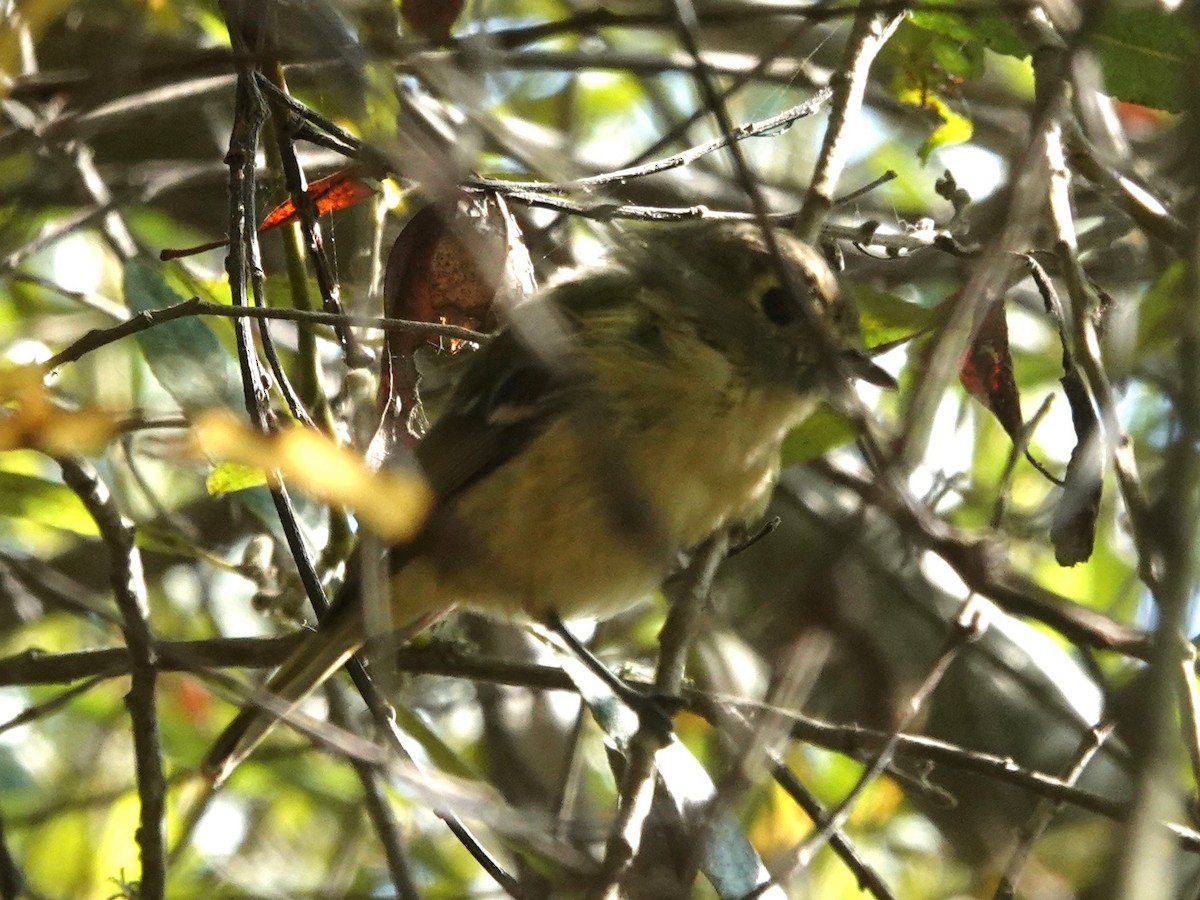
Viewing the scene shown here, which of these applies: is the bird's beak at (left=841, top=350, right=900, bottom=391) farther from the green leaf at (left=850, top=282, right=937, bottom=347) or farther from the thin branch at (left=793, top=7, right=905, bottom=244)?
the green leaf at (left=850, top=282, right=937, bottom=347)

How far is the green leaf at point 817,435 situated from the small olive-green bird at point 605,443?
0.69 ft

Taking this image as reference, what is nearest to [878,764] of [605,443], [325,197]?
[605,443]

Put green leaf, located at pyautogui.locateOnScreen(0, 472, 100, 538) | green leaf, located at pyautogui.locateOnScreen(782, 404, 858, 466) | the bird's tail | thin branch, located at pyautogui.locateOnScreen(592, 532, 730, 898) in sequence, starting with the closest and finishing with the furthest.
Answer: thin branch, located at pyautogui.locateOnScreen(592, 532, 730, 898)
the bird's tail
green leaf, located at pyautogui.locateOnScreen(782, 404, 858, 466)
green leaf, located at pyautogui.locateOnScreen(0, 472, 100, 538)

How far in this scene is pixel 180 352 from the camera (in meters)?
3.54

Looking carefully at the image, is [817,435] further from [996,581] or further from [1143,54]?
[996,581]

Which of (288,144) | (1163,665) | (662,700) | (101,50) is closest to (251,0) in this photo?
(288,144)

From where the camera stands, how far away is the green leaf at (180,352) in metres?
3.46

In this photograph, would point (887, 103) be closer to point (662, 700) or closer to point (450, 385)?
point (450, 385)

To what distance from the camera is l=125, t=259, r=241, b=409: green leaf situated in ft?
11.4

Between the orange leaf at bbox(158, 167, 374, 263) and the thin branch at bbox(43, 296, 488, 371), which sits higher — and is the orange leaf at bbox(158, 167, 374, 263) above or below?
above

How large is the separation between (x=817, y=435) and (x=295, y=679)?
1274mm

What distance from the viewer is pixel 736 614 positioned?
176 inches

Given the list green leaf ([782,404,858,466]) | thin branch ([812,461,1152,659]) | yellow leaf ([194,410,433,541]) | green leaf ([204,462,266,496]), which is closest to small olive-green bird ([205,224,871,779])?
green leaf ([782,404,858,466])

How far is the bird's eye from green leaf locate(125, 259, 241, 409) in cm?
127
